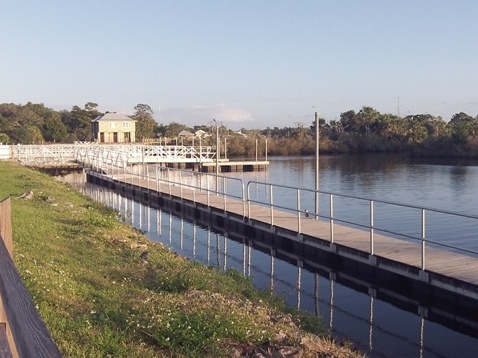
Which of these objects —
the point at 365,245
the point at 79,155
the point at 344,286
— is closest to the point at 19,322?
the point at 344,286

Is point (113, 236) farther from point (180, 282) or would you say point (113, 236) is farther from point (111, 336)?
point (111, 336)

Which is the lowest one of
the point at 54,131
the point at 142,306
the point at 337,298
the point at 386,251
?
the point at 337,298

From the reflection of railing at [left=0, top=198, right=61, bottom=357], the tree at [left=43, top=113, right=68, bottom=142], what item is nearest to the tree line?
the tree at [left=43, top=113, right=68, bottom=142]

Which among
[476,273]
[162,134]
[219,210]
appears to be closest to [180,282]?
[476,273]

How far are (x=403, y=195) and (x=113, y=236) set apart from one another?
18756 millimetres

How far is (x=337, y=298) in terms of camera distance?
1118 cm

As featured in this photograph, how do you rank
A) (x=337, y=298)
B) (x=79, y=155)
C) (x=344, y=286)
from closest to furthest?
1. (x=337, y=298)
2. (x=344, y=286)
3. (x=79, y=155)

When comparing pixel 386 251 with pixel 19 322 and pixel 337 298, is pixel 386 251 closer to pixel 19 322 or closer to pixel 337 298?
pixel 337 298

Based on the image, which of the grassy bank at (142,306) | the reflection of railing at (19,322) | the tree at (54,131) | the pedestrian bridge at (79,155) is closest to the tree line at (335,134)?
the tree at (54,131)

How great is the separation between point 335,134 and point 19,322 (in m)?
81.7

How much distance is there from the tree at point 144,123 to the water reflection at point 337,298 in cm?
7046

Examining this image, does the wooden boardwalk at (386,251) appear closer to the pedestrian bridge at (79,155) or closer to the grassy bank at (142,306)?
the grassy bank at (142,306)

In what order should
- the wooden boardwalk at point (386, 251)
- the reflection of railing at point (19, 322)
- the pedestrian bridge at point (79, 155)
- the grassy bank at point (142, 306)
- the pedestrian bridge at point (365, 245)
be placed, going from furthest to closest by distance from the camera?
the pedestrian bridge at point (79, 155), the pedestrian bridge at point (365, 245), the wooden boardwalk at point (386, 251), the grassy bank at point (142, 306), the reflection of railing at point (19, 322)

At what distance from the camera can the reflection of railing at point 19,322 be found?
199 centimetres
